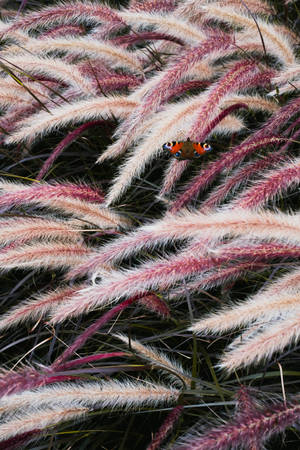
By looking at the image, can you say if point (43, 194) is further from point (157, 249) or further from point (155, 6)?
point (155, 6)

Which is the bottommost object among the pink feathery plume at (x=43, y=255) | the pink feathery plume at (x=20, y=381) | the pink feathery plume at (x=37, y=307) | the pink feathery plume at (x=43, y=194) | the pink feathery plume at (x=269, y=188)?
the pink feathery plume at (x=37, y=307)

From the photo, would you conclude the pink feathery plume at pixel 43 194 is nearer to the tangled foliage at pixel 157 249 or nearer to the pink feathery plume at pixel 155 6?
the tangled foliage at pixel 157 249

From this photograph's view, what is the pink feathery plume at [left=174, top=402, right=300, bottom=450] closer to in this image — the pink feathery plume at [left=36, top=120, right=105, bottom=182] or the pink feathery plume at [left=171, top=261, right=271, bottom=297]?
the pink feathery plume at [left=171, top=261, right=271, bottom=297]

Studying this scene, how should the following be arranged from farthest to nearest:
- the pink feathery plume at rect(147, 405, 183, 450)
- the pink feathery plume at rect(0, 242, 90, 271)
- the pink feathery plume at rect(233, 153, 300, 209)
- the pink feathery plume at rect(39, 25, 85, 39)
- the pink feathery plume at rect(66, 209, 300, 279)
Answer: the pink feathery plume at rect(39, 25, 85, 39)
the pink feathery plume at rect(0, 242, 90, 271)
the pink feathery plume at rect(233, 153, 300, 209)
the pink feathery plume at rect(147, 405, 183, 450)
the pink feathery plume at rect(66, 209, 300, 279)

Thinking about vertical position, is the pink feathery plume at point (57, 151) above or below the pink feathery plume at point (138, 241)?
below

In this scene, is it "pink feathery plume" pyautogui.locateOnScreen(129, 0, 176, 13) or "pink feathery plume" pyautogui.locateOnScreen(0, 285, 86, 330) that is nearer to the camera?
"pink feathery plume" pyautogui.locateOnScreen(0, 285, 86, 330)

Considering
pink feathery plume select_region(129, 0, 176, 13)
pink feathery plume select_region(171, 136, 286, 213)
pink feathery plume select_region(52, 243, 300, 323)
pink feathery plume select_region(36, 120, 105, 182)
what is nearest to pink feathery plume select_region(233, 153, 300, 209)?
pink feathery plume select_region(52, 243, 300, 323)

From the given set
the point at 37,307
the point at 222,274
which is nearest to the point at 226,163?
the point at 222,274

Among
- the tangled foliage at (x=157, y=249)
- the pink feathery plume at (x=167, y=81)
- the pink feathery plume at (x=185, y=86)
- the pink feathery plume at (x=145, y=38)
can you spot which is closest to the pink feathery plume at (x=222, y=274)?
the tangled foliage at (x=157, y=249)
